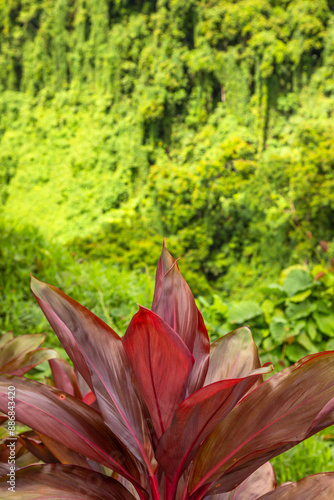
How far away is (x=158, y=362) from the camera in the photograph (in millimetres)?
483

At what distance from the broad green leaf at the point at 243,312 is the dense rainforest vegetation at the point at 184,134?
2.24m

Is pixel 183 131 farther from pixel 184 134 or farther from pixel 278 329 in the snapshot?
pixel 278 329

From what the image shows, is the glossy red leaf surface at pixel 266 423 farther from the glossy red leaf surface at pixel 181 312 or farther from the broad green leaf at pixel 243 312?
the broad green leaf at pixel 243 312

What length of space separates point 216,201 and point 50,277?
402 cm

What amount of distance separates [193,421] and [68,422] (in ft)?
0.52

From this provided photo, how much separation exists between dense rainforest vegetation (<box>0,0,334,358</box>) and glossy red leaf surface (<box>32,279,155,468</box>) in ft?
12.6

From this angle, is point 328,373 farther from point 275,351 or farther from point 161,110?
point 161,110

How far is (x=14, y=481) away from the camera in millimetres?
471

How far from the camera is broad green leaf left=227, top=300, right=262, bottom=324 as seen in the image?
2227 millimetres

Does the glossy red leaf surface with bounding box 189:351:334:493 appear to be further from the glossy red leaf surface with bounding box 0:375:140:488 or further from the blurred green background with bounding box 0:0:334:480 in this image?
the blurred green background with bounding box 0:0:334:480

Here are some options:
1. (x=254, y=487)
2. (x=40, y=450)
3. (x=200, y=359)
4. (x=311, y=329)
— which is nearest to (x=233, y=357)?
(x=200, y=359)

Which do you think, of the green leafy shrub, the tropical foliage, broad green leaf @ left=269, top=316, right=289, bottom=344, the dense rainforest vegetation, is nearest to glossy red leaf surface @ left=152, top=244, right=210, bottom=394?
the green leafy shrub

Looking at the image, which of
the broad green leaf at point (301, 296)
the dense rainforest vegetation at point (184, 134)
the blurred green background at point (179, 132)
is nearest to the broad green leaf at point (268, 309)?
the broad green leaf at point (301, 296)

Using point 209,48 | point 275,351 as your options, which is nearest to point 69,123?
point 209,48
